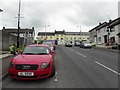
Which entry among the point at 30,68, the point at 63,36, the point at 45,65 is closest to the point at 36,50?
the point at 45,65

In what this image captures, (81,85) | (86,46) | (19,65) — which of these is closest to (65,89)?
(81,85)

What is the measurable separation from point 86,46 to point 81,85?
1404 inches

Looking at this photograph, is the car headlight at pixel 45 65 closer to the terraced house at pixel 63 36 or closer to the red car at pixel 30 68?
the red car at pixel 30 68

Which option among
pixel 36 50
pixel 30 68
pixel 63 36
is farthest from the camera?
pixel 63 36

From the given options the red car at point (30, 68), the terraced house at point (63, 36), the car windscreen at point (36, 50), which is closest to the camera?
the red car at point (30, 68)

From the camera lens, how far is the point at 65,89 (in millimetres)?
6109

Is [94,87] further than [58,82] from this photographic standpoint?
No

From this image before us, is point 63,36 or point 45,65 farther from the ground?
point 63,36

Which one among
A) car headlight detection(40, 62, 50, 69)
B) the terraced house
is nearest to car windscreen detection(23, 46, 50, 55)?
car headlight detection(40, 62, 50, 69)

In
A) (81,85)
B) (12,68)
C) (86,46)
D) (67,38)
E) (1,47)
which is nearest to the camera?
(81,85)

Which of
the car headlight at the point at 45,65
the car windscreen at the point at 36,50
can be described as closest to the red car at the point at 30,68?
the car headlight at the point at 45,65

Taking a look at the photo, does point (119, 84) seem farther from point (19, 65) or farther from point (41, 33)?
point (41, 33)

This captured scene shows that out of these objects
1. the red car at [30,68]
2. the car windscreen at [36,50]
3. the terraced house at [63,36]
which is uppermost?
the terraced house at [63,36]

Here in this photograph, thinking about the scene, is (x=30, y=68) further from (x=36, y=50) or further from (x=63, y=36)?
(x=63, y=36)
